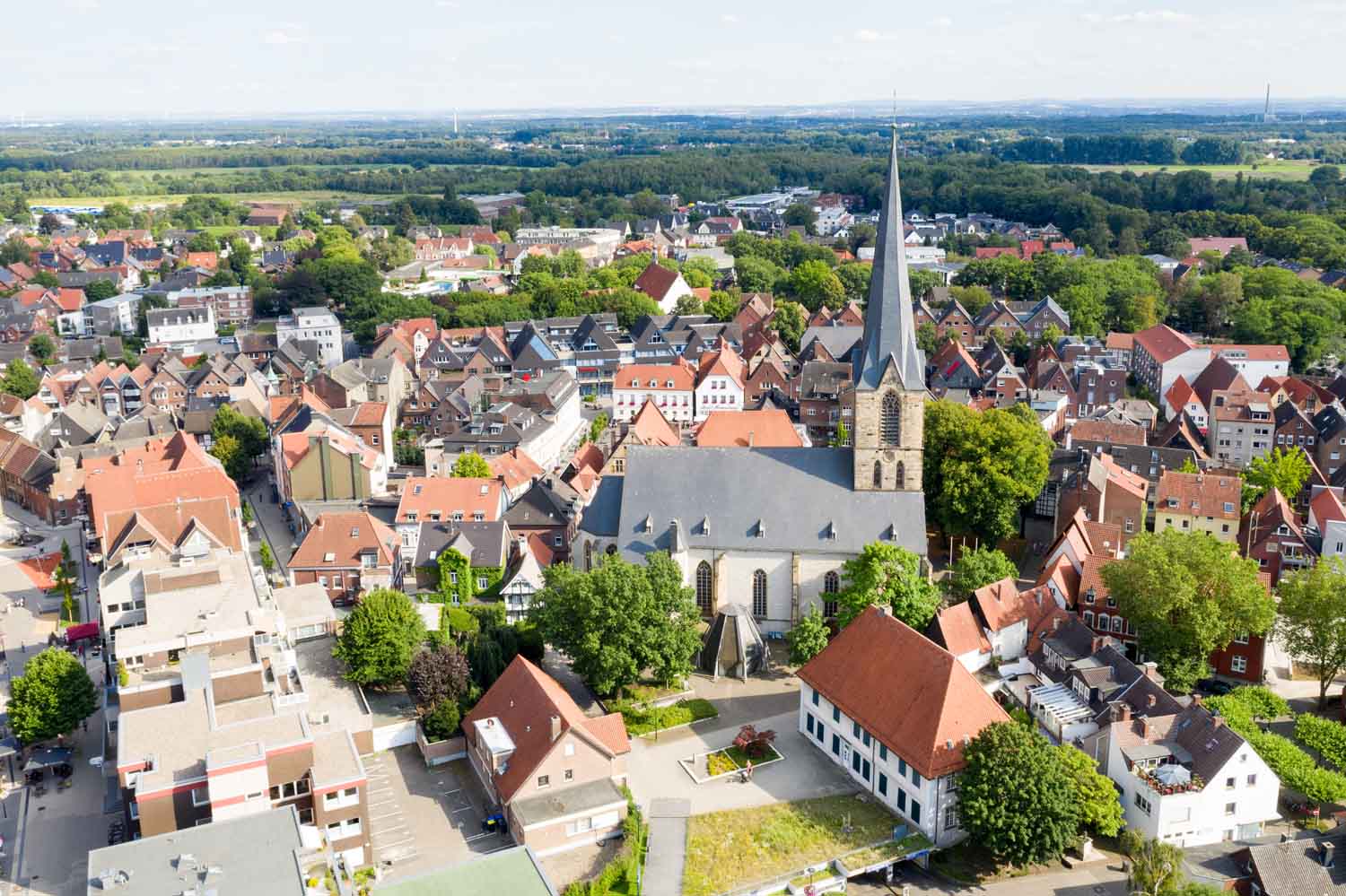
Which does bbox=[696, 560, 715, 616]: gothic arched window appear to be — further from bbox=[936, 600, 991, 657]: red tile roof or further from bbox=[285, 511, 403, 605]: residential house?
bbox=[285, 511, 403, 605]: residential house

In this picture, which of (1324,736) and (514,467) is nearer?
(1324,736)

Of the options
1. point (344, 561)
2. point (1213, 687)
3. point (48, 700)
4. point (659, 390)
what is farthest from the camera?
point (659, 390)

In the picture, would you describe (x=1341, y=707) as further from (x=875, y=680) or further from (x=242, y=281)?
(x=242, y=281)

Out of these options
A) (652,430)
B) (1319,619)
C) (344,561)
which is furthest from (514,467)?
(1319,619)

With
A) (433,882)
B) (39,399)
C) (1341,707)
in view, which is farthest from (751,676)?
(39,399)

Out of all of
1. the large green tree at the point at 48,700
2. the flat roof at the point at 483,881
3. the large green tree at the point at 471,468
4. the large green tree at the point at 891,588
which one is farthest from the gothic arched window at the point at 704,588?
the large green tree at the point at 48,700

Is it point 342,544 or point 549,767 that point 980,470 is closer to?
point 549,767

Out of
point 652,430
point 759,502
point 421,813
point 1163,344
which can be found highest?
point 1163,344

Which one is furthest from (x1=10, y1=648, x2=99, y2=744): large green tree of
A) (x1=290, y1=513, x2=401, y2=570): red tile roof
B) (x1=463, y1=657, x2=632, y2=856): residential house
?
(x1=463, y1=657, x2=632, y2=856): residential house
